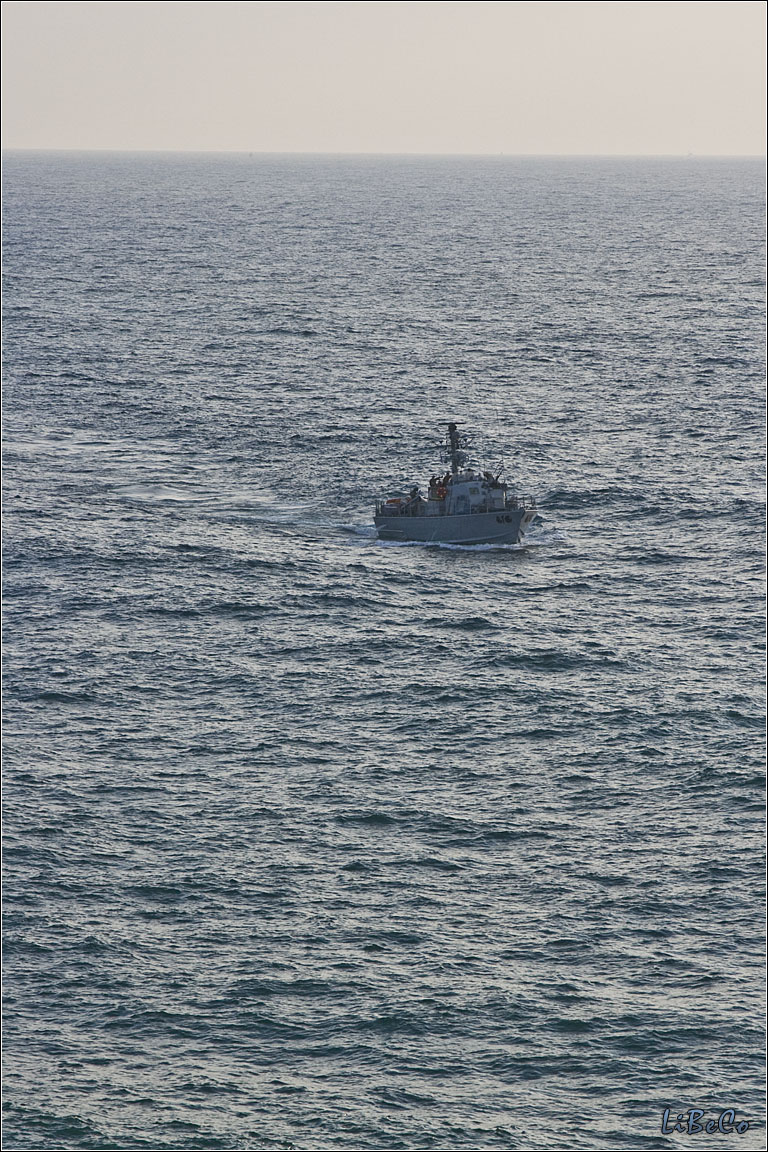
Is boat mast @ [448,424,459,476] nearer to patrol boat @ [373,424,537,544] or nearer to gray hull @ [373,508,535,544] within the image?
patrol boat @ [373,424,537,544]

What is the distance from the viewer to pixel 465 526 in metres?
111

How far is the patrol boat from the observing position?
111 metres

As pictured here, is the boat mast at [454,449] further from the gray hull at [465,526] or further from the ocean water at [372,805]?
the ocean water at [372,805]

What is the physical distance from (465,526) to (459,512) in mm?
1209

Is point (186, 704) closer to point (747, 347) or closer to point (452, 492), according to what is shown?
point (452, 492)

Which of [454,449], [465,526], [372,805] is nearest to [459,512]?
[465,526]

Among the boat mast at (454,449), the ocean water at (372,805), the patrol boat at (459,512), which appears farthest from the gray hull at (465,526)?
the boat mast at (454,449)

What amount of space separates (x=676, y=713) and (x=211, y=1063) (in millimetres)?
37564

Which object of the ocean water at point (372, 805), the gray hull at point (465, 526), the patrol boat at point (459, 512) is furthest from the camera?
the patrol boat at point (459, 512)

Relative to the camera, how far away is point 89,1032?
56.8 m

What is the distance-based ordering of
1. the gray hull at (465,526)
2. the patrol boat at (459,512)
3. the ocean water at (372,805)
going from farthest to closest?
the patrol boat at (459,512)
the gray hull at (465,526)
the ocean water at (372,805)

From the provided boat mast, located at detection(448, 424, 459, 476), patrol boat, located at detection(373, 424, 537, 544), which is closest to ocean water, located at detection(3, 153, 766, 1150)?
patrol boat, located at detection(373, 424, 537, 544)

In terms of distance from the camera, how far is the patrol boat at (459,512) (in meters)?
111

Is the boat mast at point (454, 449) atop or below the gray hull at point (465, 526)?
atop
